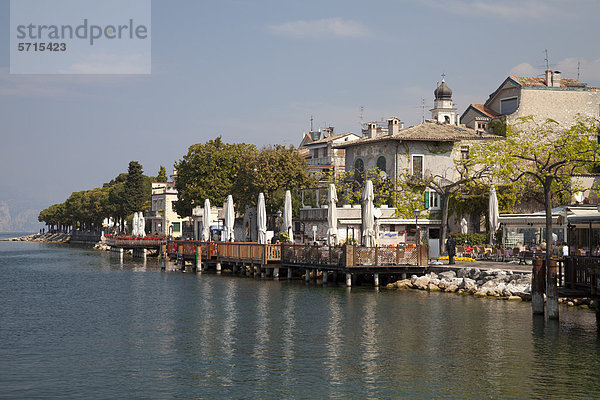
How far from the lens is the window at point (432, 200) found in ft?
209

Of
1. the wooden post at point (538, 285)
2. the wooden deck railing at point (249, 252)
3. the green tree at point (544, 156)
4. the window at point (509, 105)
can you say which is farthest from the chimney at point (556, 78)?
the wooden post at point (538, 285)

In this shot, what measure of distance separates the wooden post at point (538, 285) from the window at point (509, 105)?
4771 centimetres

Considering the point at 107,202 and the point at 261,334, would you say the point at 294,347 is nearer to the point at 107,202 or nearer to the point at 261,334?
the point at 261,334

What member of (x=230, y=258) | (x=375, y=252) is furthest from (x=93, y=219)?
(x=375, y=252)

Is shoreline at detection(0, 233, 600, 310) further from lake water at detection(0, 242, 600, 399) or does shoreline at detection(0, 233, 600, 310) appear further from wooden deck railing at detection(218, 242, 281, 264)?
wooden deck railing at detection(218, 242, 281, 264)

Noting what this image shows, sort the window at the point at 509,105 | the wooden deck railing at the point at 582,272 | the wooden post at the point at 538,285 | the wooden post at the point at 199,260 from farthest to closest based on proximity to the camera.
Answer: the window at the point at 509,105
the wooden post at the point at 199,260
the wooden post at the point at 538,285
the wooden deck railing at the point at 582,272

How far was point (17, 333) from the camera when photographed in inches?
1060

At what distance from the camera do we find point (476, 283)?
37.5 meters

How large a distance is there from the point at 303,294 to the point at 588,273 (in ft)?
52.2

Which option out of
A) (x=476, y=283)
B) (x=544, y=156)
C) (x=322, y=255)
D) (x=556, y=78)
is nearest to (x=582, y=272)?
(x=476, y=283)

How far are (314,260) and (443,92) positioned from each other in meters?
74.7

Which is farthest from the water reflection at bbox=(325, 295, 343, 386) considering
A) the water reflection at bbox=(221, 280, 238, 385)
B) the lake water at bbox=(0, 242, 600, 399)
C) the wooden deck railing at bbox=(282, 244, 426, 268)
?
the wooden deck railing at bbox=(282, 244, 426, 268)

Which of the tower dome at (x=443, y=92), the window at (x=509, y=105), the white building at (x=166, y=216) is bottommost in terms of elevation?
the white building at (x=166, y=216)

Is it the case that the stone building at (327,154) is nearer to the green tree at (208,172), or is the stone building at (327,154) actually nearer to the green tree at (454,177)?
the green tree at (208,172)
